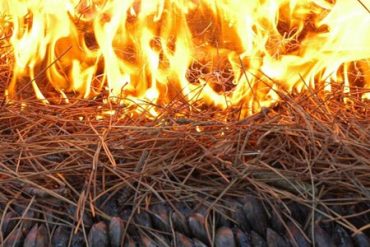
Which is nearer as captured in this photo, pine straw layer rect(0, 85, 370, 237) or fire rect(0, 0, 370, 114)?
pine straw layer rect(0, 85, 370, 237)

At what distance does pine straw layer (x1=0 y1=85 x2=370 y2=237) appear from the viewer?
1896 millimetres

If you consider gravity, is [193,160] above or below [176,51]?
below

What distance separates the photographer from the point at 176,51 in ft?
9.03

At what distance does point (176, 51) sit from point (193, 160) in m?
0.83

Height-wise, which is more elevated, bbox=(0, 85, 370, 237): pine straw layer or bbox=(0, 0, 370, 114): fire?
bbox=(0, 0, 370, 114): fire

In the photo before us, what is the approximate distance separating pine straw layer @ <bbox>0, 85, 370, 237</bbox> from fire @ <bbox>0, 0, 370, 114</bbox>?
0.89ft

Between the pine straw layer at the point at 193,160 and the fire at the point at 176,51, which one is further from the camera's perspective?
the fire at the point at 176,51

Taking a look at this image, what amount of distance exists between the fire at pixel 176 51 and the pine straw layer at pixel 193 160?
0.27m

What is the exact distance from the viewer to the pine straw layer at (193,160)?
1.90 meters

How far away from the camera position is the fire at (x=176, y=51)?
2626 mm

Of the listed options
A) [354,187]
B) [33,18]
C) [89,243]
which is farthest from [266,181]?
[33,18]

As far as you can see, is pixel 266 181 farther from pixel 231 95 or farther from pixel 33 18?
pixel 33 18

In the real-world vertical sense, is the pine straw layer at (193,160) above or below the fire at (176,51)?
below

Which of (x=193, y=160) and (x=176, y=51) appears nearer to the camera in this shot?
(x=193, y=160)
